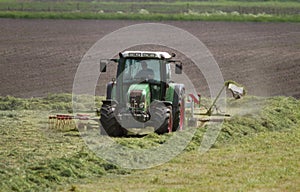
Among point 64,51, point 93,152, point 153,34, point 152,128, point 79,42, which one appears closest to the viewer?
point 93,152

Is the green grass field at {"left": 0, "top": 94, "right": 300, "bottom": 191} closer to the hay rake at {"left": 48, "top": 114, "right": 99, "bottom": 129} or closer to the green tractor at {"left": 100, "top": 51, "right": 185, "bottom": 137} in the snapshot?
the hay rake at {"left": 48, "top": 114, "right": 99, "bottom": 129}

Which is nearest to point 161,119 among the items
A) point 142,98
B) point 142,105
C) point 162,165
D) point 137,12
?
point 142,105

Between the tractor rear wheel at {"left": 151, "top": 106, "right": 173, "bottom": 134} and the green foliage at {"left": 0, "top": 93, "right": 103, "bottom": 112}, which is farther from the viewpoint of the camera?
the green foliage at {"left": 0, "top": 93, "right": 103, "bottom": 112}

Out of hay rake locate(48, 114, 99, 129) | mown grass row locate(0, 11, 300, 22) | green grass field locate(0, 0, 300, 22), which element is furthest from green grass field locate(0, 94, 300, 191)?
green grass field locate(0, 0, 300, 22)

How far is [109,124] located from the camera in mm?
19734

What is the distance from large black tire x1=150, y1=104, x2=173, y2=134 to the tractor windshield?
3.52 feet

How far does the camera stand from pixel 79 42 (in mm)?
45562

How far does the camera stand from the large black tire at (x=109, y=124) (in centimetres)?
1969

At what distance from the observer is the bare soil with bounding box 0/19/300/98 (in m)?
33.3

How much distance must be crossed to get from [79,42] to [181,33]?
29.4 ft

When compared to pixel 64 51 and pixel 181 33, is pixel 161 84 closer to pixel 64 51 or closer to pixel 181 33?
pixel 64 51

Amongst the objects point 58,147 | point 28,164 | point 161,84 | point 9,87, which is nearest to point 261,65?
point 9,87

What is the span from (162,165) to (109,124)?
323 centimetres

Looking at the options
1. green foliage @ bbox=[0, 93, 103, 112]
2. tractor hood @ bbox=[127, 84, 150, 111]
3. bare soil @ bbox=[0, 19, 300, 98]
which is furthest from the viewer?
bare soil @ bbox=[0, 19, 300, 98]
